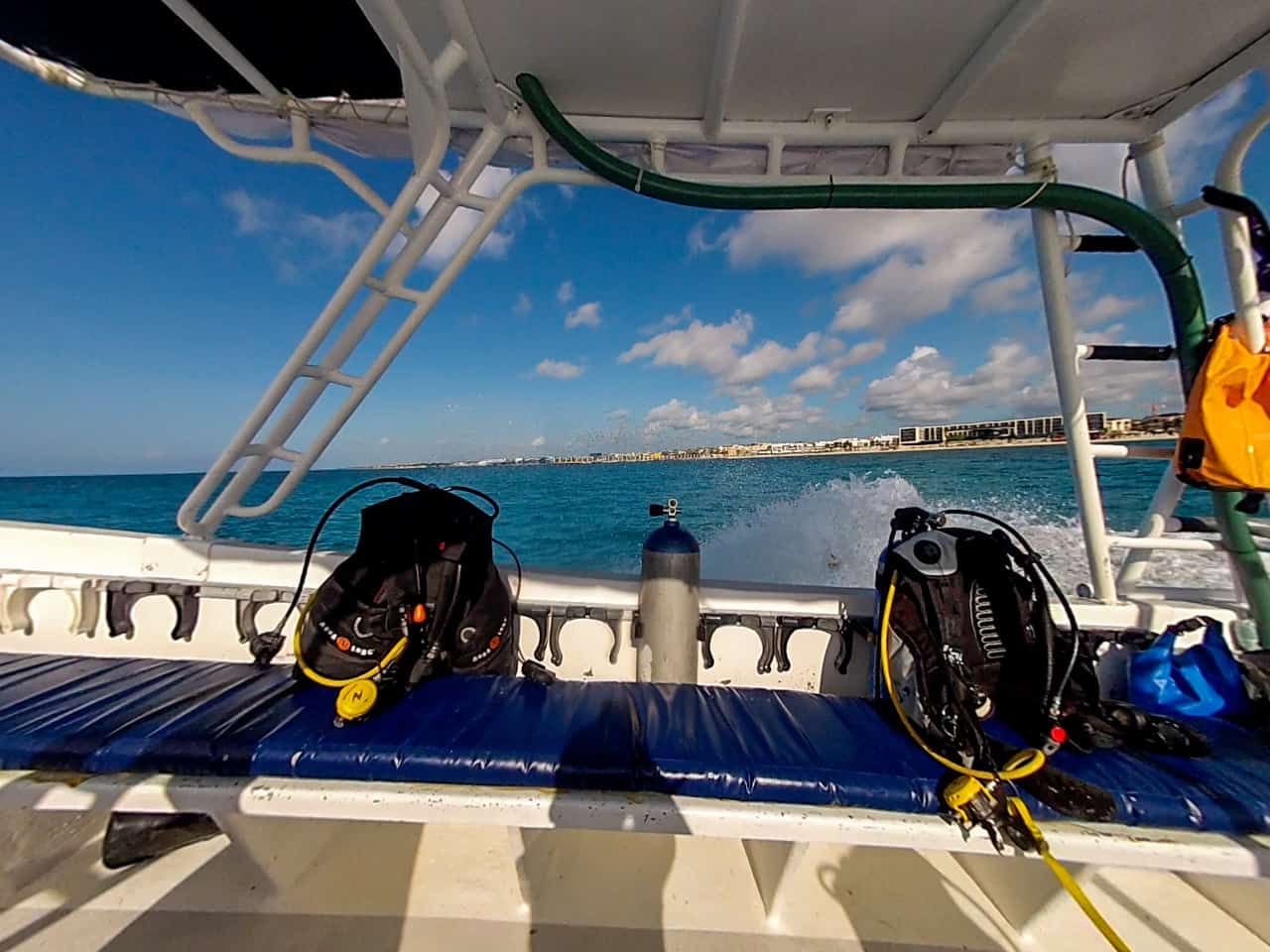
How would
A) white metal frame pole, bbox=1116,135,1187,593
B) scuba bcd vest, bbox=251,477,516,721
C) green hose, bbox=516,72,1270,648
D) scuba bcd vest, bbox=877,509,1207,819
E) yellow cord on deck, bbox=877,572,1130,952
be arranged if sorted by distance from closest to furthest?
yellow cord on deck, bbox=877,572,1130,952
scuba bcd vest, bbox=877,509,1207,819
scuba bcd vest, bbox=251,477,516,721
green hose, bbox=516,72,1270,648
white metal frame pole, bbox=1116,135,1187,593

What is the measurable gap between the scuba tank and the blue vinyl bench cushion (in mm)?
280

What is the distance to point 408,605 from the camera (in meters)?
1.75

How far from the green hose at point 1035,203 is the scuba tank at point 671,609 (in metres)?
1.21

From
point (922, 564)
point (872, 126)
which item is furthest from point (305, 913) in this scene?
point (872, 126)

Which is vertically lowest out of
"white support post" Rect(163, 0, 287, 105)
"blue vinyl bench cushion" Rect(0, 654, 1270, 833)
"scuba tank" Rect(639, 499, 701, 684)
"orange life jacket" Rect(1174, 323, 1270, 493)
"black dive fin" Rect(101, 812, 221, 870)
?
"black dive fin" Rect(101, 812, 221, 870)

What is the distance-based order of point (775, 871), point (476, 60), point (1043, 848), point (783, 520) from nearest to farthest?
1. point (1043, 848)
2. point (775, 871)
3. point (476, 60)
4. point (783, 520)

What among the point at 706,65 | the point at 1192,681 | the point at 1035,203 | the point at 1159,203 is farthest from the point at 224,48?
the point at 1192,681

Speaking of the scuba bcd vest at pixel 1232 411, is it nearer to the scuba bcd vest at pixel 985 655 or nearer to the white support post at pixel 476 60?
the scuba bcd vest at pixel 985 655

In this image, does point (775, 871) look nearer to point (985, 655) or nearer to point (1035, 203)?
point (985, 655)

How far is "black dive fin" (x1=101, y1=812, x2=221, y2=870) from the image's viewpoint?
1690 millimetres

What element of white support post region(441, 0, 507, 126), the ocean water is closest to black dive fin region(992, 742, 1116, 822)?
the ocean water

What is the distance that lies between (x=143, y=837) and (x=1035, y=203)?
398 cm

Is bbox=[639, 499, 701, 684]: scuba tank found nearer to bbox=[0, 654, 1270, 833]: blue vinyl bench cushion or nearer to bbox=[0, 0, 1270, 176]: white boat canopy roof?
bbox=[0, 654, 1270, 833]: blue vinyl bench cushion

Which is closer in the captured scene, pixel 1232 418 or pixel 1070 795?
pixel 1070 795
